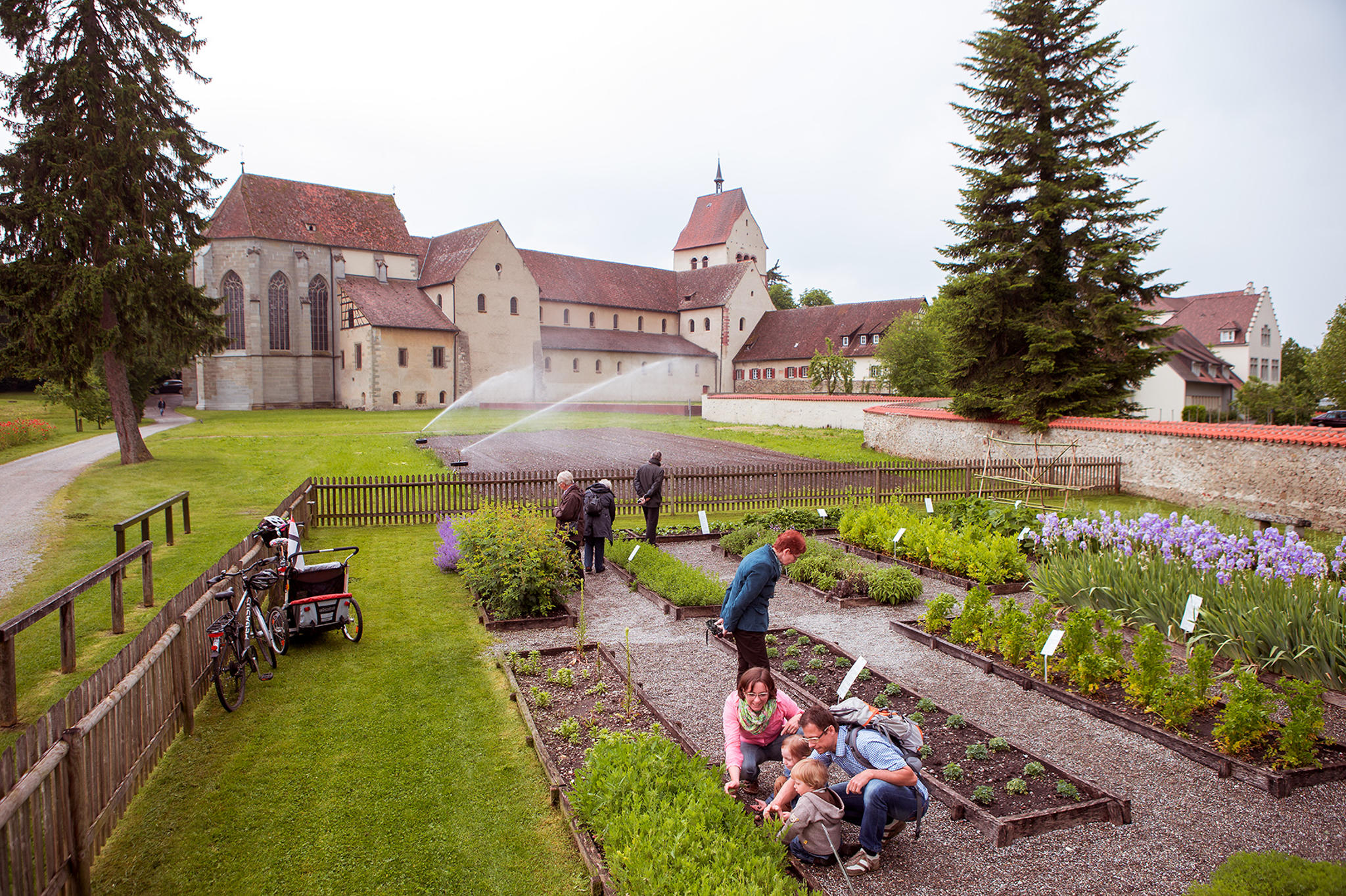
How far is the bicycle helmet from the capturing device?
9383 millimetres

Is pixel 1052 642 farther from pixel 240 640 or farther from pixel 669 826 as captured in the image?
pixel 240 640

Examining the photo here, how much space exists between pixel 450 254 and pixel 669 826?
5943 cm

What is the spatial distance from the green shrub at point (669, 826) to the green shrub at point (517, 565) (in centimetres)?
467

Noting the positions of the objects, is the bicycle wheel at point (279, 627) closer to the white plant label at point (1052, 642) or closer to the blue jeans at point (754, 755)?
the blue jeans at point (754, 755)

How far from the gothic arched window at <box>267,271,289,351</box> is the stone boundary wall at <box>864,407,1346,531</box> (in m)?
47.6

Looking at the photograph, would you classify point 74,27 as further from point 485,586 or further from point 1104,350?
point 1104,350

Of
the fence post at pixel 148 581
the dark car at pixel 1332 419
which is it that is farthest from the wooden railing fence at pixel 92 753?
the dark car at pixel 1332 419

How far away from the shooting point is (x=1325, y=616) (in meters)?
7.39

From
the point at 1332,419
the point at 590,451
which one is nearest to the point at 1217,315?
the point at 1332,419

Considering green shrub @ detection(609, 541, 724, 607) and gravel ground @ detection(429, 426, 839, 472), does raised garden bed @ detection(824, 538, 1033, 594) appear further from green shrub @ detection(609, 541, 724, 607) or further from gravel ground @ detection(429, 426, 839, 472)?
gravel ground @ detection(429, 426, 839, 472)

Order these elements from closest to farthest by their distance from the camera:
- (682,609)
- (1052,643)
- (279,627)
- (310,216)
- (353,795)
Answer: (353,795), (1052,643), (279,627), (682,609), (310,216)

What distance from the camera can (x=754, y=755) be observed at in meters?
5.68

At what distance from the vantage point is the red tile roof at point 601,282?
67.8 m

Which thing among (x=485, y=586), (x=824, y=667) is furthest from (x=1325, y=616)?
(x=485, y=586)
